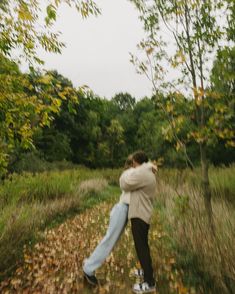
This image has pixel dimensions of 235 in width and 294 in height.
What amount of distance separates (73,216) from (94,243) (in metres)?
3.36

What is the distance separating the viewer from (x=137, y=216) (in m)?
4.24

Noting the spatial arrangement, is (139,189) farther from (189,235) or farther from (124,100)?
(124,100)

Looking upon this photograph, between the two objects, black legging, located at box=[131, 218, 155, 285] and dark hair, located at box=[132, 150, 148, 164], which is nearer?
black legging, located at box=[131, 218, 155, 285]

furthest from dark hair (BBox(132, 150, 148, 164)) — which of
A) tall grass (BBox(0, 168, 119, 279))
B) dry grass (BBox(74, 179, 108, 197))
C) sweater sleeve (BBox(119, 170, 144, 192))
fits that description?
dry grass (BBox(74, 179, 108, 197))

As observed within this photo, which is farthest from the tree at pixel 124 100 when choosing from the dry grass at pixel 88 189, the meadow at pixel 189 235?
the meadow at pixel 189 235

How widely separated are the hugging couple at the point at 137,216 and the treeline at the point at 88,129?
89cm

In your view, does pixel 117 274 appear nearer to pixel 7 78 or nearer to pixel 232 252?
pixel 232 252

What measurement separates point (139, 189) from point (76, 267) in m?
1.96

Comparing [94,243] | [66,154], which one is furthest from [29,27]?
[66,154]

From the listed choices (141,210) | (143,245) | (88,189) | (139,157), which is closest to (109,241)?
(143,245)

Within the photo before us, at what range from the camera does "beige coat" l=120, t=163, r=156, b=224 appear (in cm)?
425

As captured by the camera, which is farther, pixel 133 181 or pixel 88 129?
pixel 88 129

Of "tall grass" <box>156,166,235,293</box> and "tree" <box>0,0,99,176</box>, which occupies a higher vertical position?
"tree" <box>0,0,99,176</box>

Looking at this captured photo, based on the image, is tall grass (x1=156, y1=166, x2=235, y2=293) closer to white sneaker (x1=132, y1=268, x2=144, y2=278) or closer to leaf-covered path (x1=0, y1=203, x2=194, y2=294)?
leaf-covered path (x1=0, y1=203, x2=194, y2=294)
